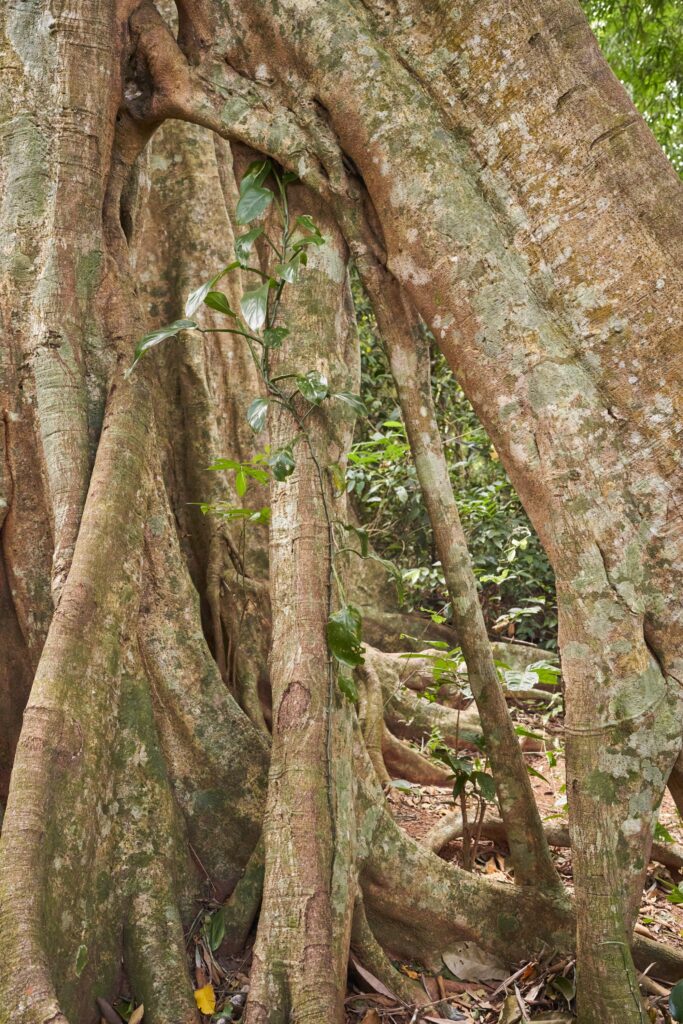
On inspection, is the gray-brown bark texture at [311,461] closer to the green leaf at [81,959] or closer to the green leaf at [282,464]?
the green leaf at [81,959]

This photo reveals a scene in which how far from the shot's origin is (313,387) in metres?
2.74

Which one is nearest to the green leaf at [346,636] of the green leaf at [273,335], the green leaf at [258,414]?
the green leaf at [258,414]

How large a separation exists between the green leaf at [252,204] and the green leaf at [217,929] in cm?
213

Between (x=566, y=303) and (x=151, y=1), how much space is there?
2.08 metres

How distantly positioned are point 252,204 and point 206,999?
2.38 metres

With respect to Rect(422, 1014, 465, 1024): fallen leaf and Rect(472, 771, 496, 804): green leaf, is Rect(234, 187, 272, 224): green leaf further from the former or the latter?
Rect(422, 1014, 465, 1024): fallen leaf

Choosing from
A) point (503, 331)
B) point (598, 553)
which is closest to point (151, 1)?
point (503, 331)

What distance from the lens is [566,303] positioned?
8.68ft

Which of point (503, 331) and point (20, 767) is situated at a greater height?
point (503, 331)

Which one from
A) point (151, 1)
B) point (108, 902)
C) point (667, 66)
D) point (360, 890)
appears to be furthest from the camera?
point (667, 66)

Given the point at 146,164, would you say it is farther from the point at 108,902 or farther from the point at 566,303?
the point at 108,902

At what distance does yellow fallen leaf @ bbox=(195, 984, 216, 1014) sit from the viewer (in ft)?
8.45

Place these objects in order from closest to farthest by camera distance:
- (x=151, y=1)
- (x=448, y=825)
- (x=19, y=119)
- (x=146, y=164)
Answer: (x=19, y=119) < (x=151, y=1) < (x=448, y=825) < (x=146, y=164)

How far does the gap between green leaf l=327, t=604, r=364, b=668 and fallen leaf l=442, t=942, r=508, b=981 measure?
1.07m
